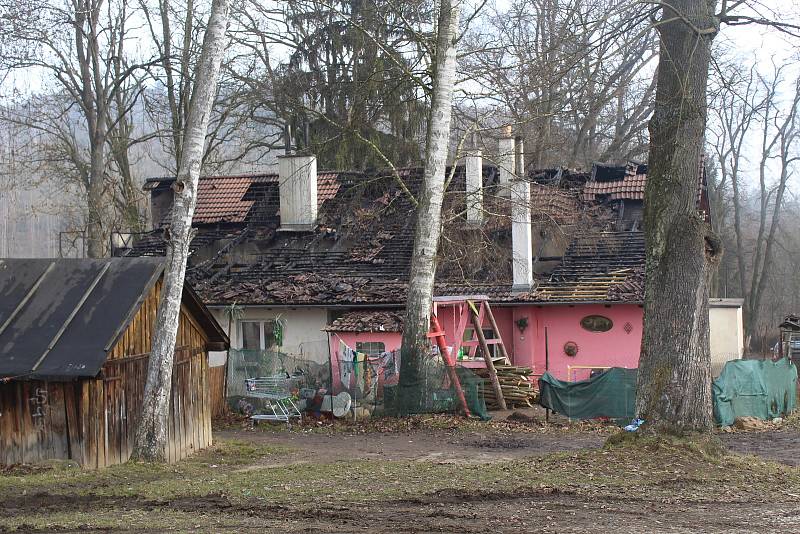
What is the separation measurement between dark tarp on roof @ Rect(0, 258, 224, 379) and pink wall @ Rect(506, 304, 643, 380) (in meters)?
14.4

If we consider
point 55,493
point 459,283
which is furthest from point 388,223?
point 55,493

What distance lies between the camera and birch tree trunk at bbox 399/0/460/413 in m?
22.8

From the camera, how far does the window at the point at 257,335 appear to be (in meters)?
30.2

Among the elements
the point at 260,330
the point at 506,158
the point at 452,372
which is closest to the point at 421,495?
the point at 452,372

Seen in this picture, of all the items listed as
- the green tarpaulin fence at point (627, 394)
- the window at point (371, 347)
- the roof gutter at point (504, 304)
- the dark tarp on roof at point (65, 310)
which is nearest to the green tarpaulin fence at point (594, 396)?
the green tarpaulin fence at point (627, 394)

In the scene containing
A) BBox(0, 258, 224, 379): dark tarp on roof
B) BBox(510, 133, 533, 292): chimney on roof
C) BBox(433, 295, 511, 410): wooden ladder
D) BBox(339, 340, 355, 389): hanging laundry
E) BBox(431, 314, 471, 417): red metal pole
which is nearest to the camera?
BBox(0, 258, 224, 379): dark tarp on roof

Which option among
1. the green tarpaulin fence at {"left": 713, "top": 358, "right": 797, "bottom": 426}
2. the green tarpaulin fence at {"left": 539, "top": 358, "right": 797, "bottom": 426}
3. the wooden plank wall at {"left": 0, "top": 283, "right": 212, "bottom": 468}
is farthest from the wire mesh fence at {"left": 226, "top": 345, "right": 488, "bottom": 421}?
the wooden plank wall at {"left": 0, "top": 283, "right": 212, "bottom": 468}

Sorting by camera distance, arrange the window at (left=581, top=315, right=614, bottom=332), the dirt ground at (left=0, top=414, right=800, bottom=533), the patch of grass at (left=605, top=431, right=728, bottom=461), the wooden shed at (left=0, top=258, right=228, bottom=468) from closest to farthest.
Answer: the dirt ground at (left=0, top=414, right=800, bottom=533), the patch of grass at (left=605, top=431, right=728, bottom=461), the wooden shed at (left=0, top=258, right=228, bottom=468), the window at (left=581, top=315, right=614, bottom=332)

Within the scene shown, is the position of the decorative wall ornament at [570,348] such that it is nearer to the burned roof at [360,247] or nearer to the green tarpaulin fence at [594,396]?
the burned roof at [360,247]

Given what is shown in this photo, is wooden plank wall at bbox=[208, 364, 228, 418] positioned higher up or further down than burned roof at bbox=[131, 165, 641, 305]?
further down

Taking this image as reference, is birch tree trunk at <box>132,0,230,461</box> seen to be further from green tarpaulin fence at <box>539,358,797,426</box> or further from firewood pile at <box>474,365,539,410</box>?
firewood pile at <box>474,365,539,410</box>

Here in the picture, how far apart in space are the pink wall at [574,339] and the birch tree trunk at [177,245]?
14990mm

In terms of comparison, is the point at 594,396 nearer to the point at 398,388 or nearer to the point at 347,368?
the point at 398,388

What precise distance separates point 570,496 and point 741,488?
2.37 metres
